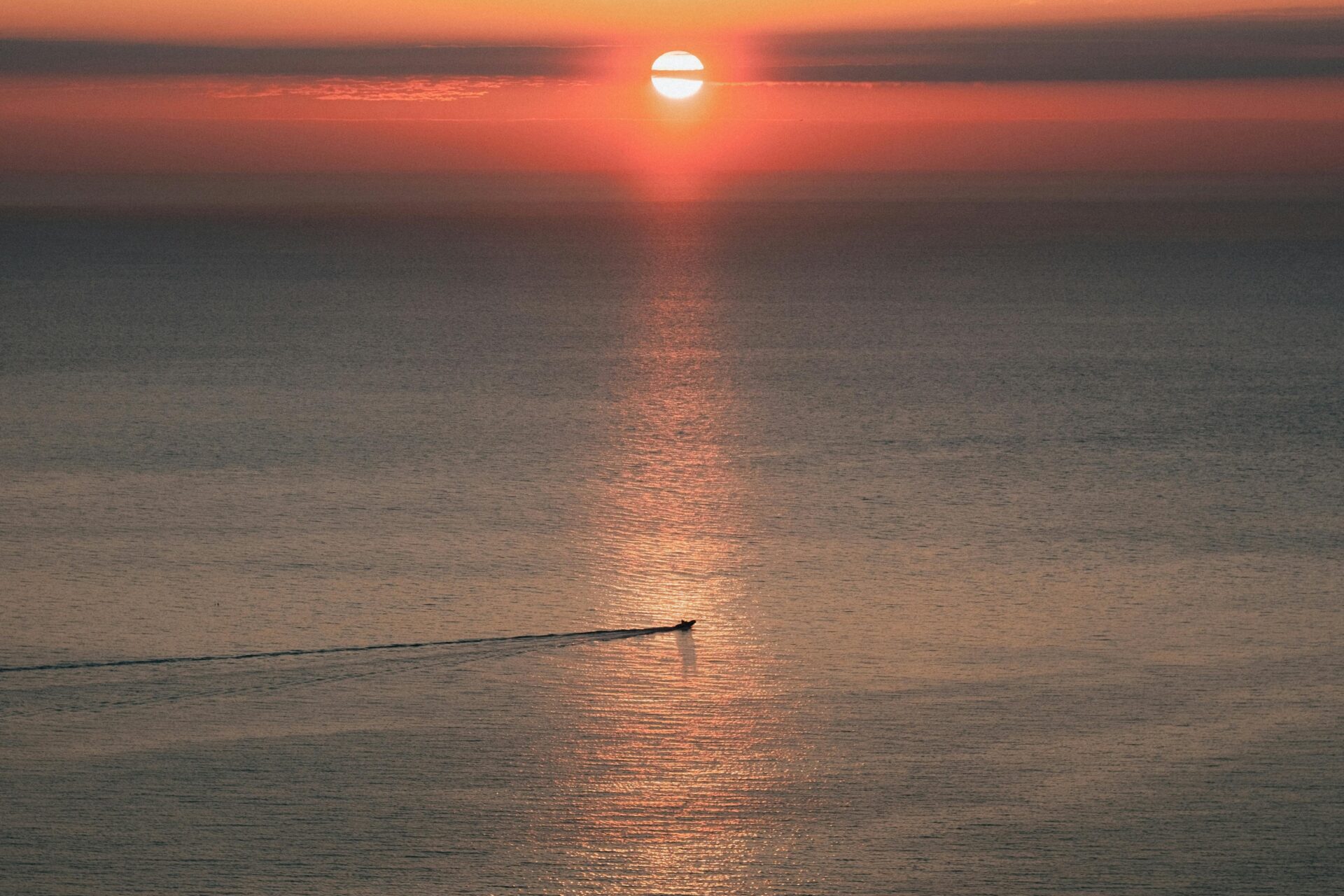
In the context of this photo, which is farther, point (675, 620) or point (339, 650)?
point (675, 620)

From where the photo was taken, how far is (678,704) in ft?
58.6

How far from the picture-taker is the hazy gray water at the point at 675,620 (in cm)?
1438

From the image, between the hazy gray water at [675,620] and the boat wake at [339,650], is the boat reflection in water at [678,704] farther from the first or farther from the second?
the boat wake at [339,650]

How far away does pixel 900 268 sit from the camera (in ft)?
320

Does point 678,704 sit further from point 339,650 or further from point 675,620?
point 339,650

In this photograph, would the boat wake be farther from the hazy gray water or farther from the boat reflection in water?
the boat reflection in water

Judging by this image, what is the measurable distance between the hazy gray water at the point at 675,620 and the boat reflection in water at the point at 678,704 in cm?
7

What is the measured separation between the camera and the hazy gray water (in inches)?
566

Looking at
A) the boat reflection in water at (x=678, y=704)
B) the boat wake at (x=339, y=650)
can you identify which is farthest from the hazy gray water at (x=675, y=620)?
the boat wake at (x=339, y=650)

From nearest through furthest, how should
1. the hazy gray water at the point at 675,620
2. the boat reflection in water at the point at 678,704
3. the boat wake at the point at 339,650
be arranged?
the boat reflection in water at the point at 678,704 → the hazy gray water at the point at 675,620 → the boat wake at the point at 339,650

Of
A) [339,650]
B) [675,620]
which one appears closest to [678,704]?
[675,620]

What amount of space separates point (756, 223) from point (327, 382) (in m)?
140

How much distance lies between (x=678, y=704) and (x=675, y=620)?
328cm

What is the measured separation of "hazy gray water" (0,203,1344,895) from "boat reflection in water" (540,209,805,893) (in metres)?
0.07
